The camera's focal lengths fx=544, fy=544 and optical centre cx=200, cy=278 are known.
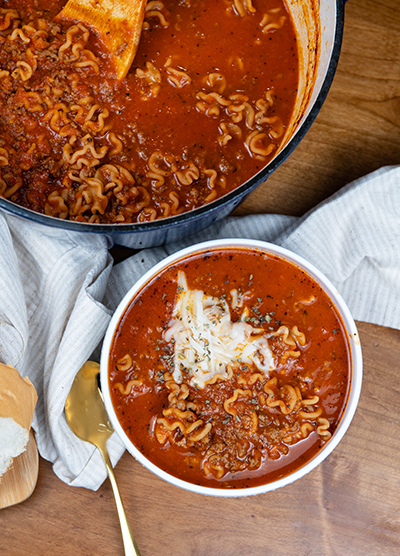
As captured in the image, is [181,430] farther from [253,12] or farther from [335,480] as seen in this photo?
[253,12]

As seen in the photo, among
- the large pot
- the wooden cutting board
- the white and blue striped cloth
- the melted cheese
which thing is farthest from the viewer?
the wooden cutting board

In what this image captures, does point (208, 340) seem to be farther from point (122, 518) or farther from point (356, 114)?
point (356, 114)

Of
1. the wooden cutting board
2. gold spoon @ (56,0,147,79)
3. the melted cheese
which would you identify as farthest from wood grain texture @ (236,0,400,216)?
the wooden cutting board

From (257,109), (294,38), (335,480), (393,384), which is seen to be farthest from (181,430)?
(294,38)

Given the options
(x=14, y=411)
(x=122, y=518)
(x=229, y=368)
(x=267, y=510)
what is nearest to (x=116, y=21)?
(x=229, y=368)

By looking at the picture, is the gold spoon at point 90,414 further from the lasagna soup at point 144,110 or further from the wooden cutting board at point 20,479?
the lasagna soup at point 144,110

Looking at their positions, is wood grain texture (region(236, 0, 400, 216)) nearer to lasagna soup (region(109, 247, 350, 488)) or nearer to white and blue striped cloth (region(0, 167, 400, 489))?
white and blue striped cloth (region(0, 167, 400, 489))

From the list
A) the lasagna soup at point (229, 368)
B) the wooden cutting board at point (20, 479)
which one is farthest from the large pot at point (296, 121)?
the wooden cutting board at point (20, 479)
